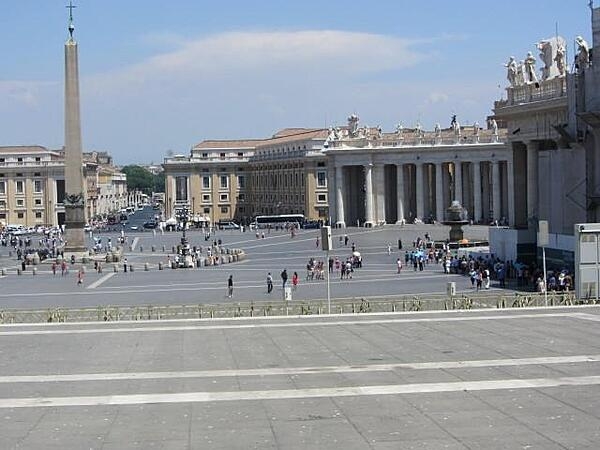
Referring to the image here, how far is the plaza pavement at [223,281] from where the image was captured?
44.4 meters

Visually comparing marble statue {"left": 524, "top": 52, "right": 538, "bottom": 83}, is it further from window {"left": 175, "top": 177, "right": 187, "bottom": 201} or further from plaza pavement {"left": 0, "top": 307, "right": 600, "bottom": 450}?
window {"left": 175, "top": 177, "right": 187, "bottom": 201}

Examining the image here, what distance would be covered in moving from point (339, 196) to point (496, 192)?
737 inches

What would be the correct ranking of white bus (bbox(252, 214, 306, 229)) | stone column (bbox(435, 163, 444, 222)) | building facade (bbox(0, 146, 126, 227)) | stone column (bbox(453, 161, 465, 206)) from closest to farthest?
stone column (bbox(435, 163, 444, 222)), stone column (bbox(453, 161, 465, 206)), white bus (bbox(252, 214, 306, 229)), building facade (bbox(0, 146, 126, 227))

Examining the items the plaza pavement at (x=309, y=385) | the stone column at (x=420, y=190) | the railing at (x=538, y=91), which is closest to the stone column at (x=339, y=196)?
the stone column at (x=420, y=190)

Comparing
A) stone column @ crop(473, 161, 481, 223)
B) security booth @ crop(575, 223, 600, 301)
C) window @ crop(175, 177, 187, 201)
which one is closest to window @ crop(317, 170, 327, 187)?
window @ crop(175, 177, 187, 201)

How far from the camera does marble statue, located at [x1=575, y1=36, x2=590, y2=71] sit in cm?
4686

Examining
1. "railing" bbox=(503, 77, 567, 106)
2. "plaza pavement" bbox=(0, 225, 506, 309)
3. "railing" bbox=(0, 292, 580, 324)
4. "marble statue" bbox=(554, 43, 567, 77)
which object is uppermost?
"marble statue" bbox=(554, 43, 567, 77)

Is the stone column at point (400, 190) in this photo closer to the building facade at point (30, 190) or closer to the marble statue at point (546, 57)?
the marble statue at point (546, 57)

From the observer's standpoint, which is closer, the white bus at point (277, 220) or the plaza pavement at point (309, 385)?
the plaza pavement at point (309, 385)

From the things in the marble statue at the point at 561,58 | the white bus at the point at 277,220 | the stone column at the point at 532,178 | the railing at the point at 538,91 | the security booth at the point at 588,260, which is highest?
the marble statue at the point at 561,58

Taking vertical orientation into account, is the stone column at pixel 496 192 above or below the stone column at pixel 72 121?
below

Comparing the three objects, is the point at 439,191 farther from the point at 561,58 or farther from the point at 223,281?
the point at 223,281

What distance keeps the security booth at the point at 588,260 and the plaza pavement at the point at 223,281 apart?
1331 cm

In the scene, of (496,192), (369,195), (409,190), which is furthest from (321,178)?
(496,192)
